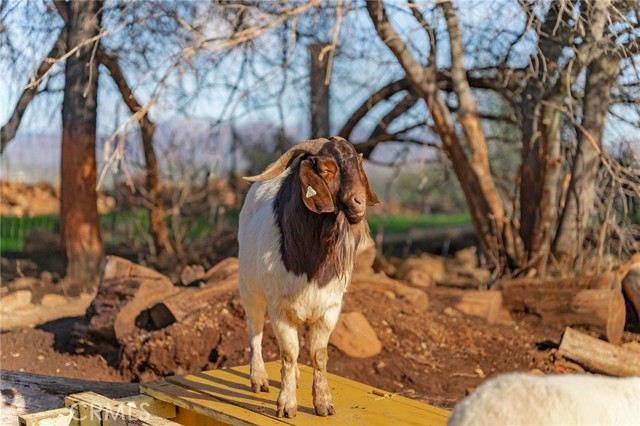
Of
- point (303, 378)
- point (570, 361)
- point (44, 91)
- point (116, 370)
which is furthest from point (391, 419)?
point (44, 91)

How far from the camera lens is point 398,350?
25.7 feet

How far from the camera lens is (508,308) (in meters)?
9.03

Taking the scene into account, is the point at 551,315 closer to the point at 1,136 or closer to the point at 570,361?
the point at 570,361

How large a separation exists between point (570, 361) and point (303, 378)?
Answer: 285 cm

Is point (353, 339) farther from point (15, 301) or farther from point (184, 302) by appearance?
point (15, 301)

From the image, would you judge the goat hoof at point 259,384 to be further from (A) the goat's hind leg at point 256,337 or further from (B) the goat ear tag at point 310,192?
(B) the goat ear tag at point 310,192

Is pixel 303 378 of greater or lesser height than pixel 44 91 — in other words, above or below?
below

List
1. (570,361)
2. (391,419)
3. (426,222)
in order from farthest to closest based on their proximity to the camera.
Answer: (426,222) < (570,361) < (391,419)

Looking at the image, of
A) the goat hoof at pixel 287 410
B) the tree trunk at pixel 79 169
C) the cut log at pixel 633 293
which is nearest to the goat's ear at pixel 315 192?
the goat hoof at pixel 287 410

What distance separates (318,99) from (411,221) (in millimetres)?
7970

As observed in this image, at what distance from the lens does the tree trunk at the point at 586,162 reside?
9.13 m

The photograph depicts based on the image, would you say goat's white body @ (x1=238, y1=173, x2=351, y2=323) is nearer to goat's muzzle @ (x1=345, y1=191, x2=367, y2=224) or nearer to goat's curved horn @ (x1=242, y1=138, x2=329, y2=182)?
goat's curved horn @ (x1=242, y1=138, x2=329, y2=182)

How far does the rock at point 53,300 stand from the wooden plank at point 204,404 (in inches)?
172

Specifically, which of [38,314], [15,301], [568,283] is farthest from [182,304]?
[568,283]
